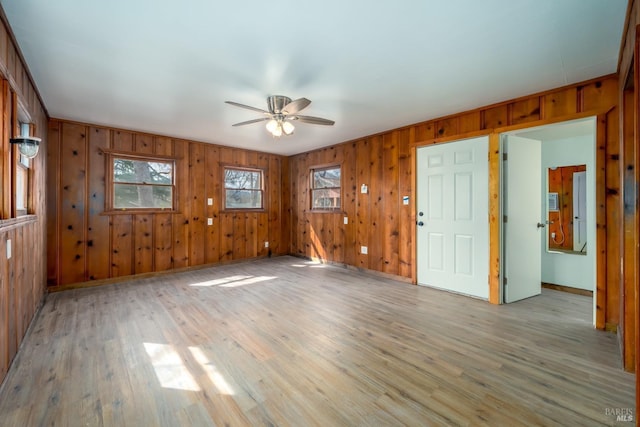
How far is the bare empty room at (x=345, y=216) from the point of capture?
5.85 ft

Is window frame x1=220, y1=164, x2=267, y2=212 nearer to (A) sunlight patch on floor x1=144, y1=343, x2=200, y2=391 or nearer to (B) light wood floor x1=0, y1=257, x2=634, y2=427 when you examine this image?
(B) light wood floor x1=0, y1=257, x2=634, y2=427

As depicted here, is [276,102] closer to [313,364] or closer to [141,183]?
[313,364]

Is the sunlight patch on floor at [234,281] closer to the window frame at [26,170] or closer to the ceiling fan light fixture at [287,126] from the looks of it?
the window frame at [26,170]

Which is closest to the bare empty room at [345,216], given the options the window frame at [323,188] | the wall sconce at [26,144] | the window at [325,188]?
the wall sconce at [26,144]

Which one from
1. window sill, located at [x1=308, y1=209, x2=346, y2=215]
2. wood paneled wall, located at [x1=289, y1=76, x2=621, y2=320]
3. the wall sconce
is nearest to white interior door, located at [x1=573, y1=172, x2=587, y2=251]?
wood paneled wall, located at [x1=289, y1=76, x2=621, y2=320]

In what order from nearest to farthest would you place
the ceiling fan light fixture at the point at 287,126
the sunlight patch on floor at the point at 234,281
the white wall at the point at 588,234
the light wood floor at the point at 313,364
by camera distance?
the light wood floor at the point at 313,364 → the ceiling fan light fixture at the point at 287,126 → the white wall at the point at 588,234 → the sunlight patch on floor at the point at 234,281

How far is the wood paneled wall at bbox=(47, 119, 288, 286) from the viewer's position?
4.01 meters

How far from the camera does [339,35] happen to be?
2041 mm

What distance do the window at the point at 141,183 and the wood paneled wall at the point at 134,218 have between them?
14 centimetres

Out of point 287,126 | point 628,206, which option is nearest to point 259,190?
point 287,126

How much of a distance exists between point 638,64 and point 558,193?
3566 mm

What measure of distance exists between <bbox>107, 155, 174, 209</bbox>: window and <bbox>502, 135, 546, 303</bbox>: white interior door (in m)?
5.25

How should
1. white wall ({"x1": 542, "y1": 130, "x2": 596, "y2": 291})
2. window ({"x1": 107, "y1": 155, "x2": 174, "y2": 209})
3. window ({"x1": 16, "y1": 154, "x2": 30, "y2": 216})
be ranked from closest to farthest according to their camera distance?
window ({"x1": 16, "y1": 154, "x2": 30, "y2": 216}), white wall ({"x1": 542, "y1": 130, "x2": 596, "y2": 291}), window ({"x1": 107, "y1": 155, "x2": 174, "y2": 209})

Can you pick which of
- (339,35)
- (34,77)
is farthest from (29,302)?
(339,35)
